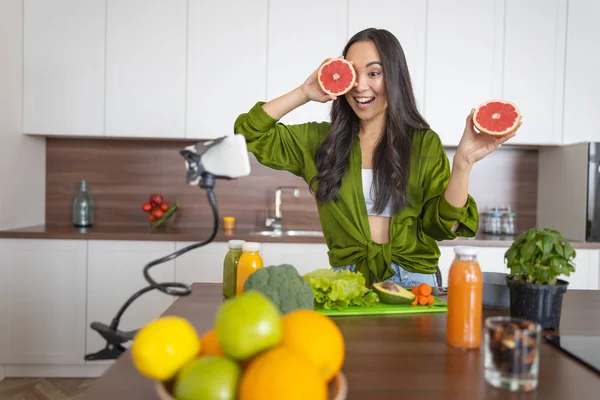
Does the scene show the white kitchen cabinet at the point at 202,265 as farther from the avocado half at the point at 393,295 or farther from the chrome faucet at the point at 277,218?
the avocado half at the point at 393,295

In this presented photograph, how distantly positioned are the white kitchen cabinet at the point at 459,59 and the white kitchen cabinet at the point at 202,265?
1573 mm

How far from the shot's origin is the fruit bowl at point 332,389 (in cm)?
69

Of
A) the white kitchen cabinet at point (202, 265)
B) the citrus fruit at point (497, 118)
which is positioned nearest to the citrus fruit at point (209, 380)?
the citrus fruit at point (497, 118)

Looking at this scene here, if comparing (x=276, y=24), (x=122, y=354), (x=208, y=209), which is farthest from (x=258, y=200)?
(x=122, y=354)

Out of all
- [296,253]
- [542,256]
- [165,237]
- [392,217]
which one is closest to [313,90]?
[392,217]

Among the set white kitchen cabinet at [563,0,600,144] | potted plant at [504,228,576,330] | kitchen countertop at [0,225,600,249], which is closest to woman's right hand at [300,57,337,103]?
potted plant at [504,228,576,330]

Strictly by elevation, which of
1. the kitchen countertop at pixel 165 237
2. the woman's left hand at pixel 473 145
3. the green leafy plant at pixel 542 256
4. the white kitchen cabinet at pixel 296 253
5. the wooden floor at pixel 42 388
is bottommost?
the wooden floor at pixel 42 388

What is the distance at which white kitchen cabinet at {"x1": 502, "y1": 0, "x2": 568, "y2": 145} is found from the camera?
3.50m

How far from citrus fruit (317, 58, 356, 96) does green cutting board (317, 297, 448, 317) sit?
68cm

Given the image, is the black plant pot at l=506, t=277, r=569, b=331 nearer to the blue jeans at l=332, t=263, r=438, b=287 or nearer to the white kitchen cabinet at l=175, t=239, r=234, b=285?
the blue jeans at l=332, t=263, r=438, b=287

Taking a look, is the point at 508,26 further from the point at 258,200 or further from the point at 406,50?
the point at 258,200

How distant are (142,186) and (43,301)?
1006mm

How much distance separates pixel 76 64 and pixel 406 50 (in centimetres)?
203

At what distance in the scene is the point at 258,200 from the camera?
389cm
